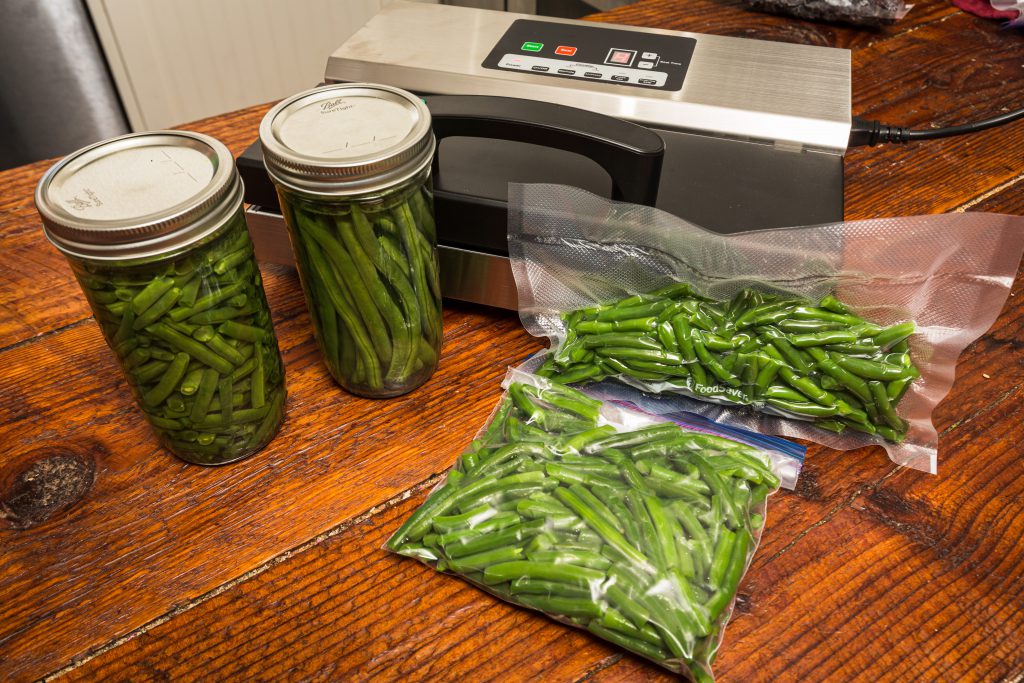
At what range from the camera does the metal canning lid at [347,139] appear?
46 centimetres

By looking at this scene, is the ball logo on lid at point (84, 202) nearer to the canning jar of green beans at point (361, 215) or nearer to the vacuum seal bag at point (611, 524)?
the canning jar of green beans at point (361, 215)

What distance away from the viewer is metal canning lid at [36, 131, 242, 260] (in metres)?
0.41

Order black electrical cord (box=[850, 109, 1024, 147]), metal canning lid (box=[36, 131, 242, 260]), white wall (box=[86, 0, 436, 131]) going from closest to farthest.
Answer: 1. metal canning lid (box=[36, 131, 242, 260])
2. black electrical cord (box=[850, 109, 1024, 147])
3. white wall (box=[86, 0, 436, 131])

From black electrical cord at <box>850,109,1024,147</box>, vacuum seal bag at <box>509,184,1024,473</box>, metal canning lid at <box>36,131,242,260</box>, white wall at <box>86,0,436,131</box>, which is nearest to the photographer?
metal canning lid at <box>36,131,242,260</box>

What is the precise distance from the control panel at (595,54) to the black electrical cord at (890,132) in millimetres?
163

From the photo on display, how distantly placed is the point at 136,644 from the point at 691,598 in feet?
1.04

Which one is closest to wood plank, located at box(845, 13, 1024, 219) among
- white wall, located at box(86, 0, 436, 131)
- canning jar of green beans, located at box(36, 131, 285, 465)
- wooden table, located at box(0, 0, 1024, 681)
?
wooden table, located at box(0, 0, 1024, 681)

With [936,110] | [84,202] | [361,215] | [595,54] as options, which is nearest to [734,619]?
[361,215]

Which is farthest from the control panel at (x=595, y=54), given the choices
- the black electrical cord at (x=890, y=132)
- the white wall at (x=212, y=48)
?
the white wall at (x=212, y=48)

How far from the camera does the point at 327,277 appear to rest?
0.52m

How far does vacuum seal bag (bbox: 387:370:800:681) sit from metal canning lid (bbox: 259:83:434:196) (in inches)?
7.6

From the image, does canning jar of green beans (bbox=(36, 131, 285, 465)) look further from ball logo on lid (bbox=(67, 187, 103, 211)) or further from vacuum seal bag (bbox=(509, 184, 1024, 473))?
vacuum seal bag (bbox=(509, 184, 1024, 473))

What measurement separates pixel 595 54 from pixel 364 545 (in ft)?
1.70

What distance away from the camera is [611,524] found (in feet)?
1.52
